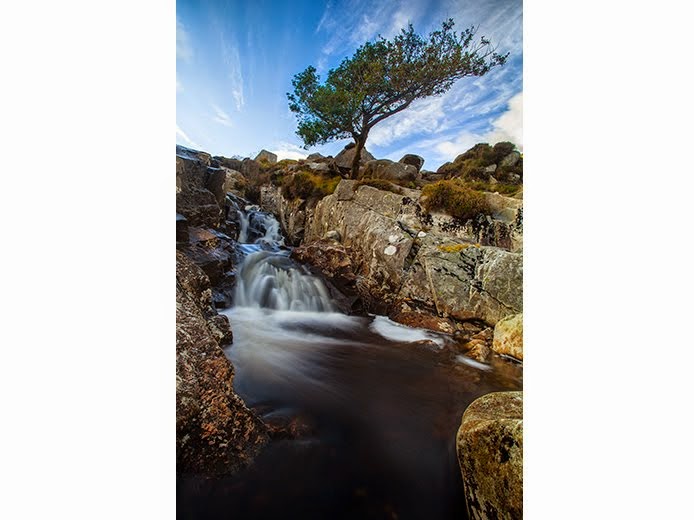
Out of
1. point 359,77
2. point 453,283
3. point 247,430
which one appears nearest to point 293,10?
point 359,77

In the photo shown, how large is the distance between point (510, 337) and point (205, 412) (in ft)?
6.60

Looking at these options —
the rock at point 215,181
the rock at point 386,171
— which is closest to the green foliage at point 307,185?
the rock at point 386,171

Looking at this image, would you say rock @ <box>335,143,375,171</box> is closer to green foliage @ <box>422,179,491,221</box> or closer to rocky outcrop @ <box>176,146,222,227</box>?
green foliage @ <box>422,179,491,221</box>

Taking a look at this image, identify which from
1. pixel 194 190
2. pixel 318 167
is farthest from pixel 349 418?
pixel 318 167

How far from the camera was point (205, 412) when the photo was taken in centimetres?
113

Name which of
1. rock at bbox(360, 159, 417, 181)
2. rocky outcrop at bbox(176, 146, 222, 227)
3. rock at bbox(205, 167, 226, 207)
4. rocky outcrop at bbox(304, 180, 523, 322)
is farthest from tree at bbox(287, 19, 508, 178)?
rock at bbox(205, 167, 226, 207)

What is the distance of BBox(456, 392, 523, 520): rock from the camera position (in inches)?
33.1

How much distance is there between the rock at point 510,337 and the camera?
1992 millimetres

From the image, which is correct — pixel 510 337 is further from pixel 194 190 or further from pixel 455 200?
pixel 194 190

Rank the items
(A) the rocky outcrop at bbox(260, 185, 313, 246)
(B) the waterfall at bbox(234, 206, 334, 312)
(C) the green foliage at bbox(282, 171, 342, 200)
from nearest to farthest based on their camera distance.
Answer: (B) the waterfall at bbox(234, 206, 334, 312) < (C) the green foliage at bbox(282, 171, 342, 200) < (A) the rocky outcrop at bbox(260, 185, 313, 246)

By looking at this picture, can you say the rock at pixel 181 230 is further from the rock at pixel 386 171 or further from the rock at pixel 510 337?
the rock at pixel 510 337

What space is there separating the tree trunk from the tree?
4.2 inches

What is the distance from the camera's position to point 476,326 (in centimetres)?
265
